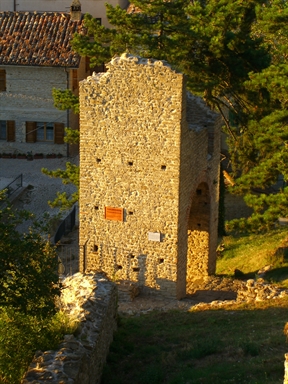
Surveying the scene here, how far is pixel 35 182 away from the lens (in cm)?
3534

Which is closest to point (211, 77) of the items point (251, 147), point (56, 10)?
point (251, 147)

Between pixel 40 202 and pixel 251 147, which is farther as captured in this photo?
pixel 40 202

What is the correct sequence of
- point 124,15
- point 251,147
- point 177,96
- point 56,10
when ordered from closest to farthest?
point 177,96 → point 124,15 → point 251,147 → point 56,10

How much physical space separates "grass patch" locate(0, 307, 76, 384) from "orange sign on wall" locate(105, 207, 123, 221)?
23.1 feet

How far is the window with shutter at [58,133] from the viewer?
38.7 meters

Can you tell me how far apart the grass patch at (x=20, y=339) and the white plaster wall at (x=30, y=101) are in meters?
25.5

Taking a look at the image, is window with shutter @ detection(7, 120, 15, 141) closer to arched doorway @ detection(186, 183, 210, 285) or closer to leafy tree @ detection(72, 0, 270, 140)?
leafy tree @ detection(72, 0, 270, 140)

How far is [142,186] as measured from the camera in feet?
67.1

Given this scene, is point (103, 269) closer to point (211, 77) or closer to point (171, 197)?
point (171, 197)

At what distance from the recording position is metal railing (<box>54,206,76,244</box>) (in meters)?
29.4

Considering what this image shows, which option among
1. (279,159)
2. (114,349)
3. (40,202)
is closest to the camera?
(114,349)

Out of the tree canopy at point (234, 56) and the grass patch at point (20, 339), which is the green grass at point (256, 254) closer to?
the tree canopy at point (234, 56)

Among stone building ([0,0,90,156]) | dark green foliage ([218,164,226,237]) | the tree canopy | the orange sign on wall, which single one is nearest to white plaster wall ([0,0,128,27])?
stone building ([0,0,90,156])

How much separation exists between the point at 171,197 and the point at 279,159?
22.2 feet
